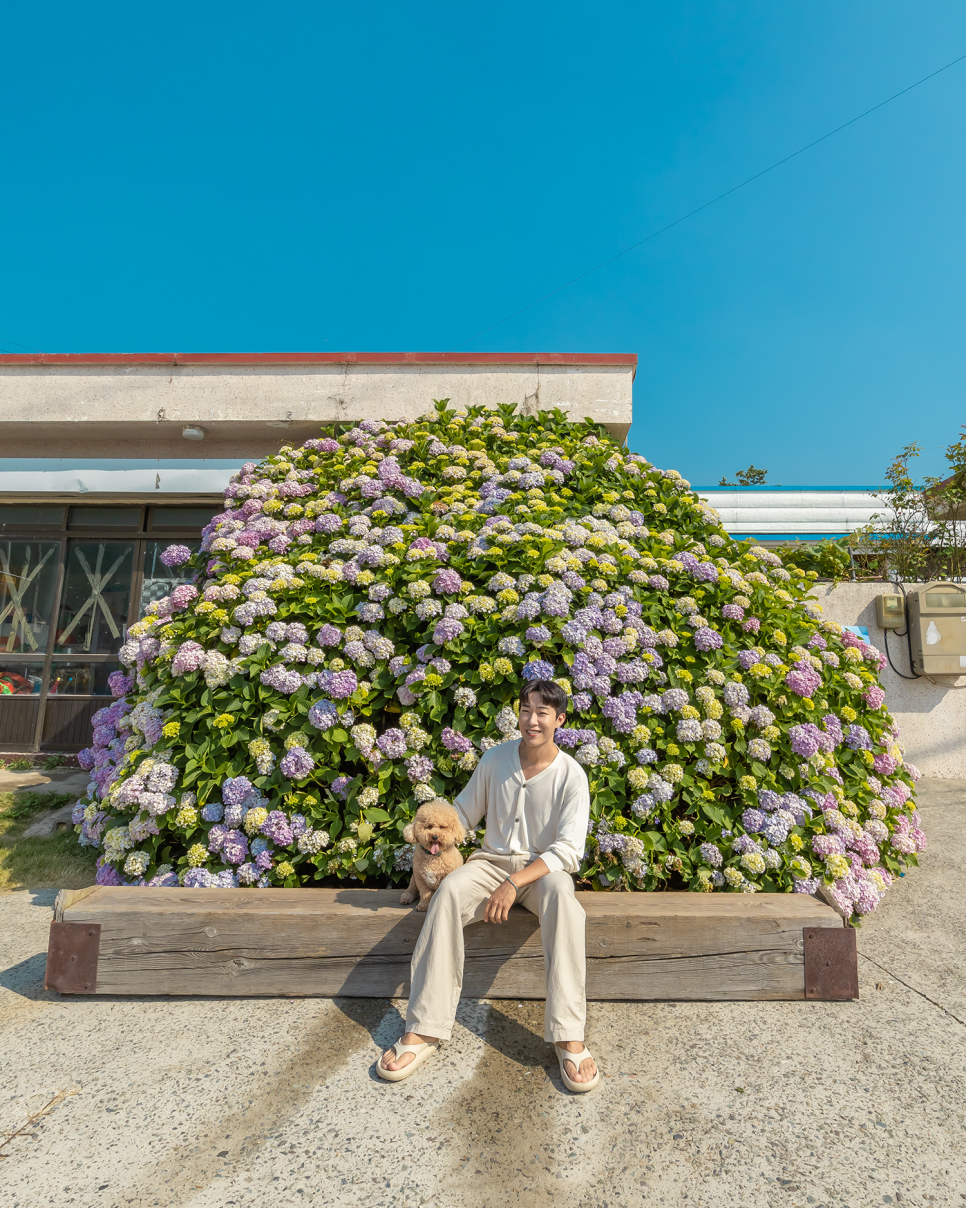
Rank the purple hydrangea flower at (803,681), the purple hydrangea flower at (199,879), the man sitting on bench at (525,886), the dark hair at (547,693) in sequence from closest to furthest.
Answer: the man sitting on bench at (525,886) → the dark hair at (547,693) → the purple hydrangea flower at (199,879) → the purple hydrangea flower at (803,681)

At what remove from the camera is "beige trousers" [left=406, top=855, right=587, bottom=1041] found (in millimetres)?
2311

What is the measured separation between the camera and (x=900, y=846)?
389cm

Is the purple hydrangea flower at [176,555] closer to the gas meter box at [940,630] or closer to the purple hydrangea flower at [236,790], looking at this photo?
the purple hydrangea flower at [236,790]

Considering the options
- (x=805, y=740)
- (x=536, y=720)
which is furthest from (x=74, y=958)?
(x=805, y=740)

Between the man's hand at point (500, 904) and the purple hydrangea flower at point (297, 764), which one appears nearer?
the man's hand at point (500, 904)

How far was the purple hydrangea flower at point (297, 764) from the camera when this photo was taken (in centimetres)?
330

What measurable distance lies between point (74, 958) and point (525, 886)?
6.00 feet

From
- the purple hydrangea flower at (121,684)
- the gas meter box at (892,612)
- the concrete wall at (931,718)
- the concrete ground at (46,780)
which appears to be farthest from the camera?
the gas meter box at (892,612)

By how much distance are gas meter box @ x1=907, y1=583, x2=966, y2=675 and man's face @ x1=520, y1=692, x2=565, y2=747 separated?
5.39m

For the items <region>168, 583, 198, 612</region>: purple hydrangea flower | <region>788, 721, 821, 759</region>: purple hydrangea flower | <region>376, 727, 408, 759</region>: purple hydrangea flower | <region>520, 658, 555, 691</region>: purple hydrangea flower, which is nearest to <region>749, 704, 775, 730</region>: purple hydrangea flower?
<region>788, 721, 821, 759</region>: purple hydrangea flower

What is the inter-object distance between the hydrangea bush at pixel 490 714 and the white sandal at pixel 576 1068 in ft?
3.34

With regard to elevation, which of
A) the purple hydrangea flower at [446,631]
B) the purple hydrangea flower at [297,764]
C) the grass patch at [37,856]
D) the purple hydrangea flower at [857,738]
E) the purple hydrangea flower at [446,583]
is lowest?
the grass patch at [37,856]

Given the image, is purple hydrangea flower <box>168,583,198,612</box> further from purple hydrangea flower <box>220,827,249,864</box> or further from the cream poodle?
the cream poodle

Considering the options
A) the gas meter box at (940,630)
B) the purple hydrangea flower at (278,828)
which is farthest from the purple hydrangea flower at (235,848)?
the gas meter box at (940,630)
